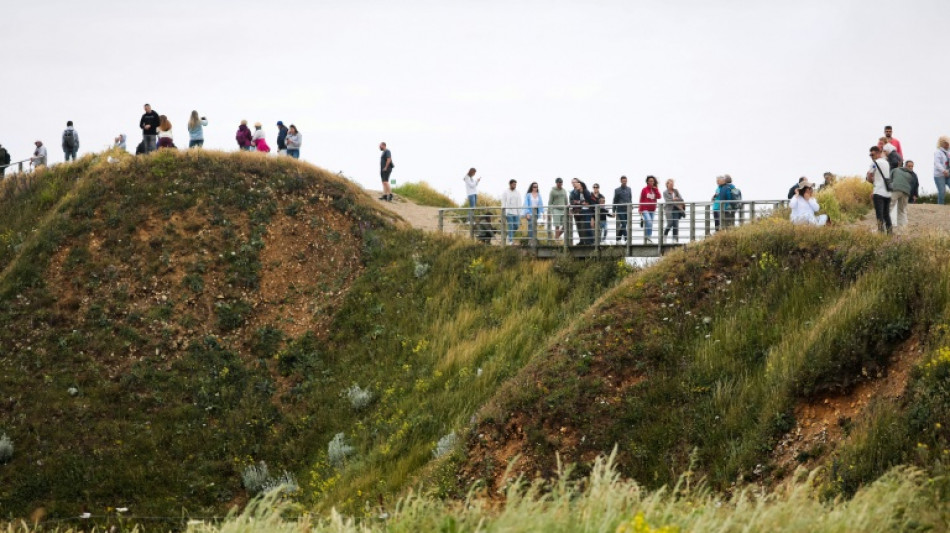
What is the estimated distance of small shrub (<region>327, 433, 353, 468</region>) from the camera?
26.1 metres

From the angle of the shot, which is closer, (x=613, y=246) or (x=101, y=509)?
(x=101, y=509)

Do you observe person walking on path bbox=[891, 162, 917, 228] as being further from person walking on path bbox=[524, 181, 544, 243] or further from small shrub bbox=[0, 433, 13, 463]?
small shrub bbox=[0, 433, 13, 463]

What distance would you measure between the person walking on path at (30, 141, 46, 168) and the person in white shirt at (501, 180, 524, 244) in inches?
711

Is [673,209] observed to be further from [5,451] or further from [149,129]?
[149,129]

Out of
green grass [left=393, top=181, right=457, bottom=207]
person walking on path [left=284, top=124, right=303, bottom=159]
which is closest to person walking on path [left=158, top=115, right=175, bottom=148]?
person walking on path [left=284, top=124, right=303, bottom=159]

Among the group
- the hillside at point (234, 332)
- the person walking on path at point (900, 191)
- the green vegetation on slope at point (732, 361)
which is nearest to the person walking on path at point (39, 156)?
the hillside at point (234, 332)

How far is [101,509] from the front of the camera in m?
25.0

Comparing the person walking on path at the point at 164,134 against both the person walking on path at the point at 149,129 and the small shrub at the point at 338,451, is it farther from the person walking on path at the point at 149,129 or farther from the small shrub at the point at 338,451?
the small shrub at the point at 338,451

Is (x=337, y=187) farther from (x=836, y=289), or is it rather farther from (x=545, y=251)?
(x=836, y=289)

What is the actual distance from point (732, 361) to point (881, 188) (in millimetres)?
5806

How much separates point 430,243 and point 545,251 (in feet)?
12.5

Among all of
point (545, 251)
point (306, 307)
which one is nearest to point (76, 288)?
point (306, 307)

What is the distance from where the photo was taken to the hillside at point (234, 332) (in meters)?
26.1

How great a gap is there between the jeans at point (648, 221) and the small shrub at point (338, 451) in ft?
31.0
